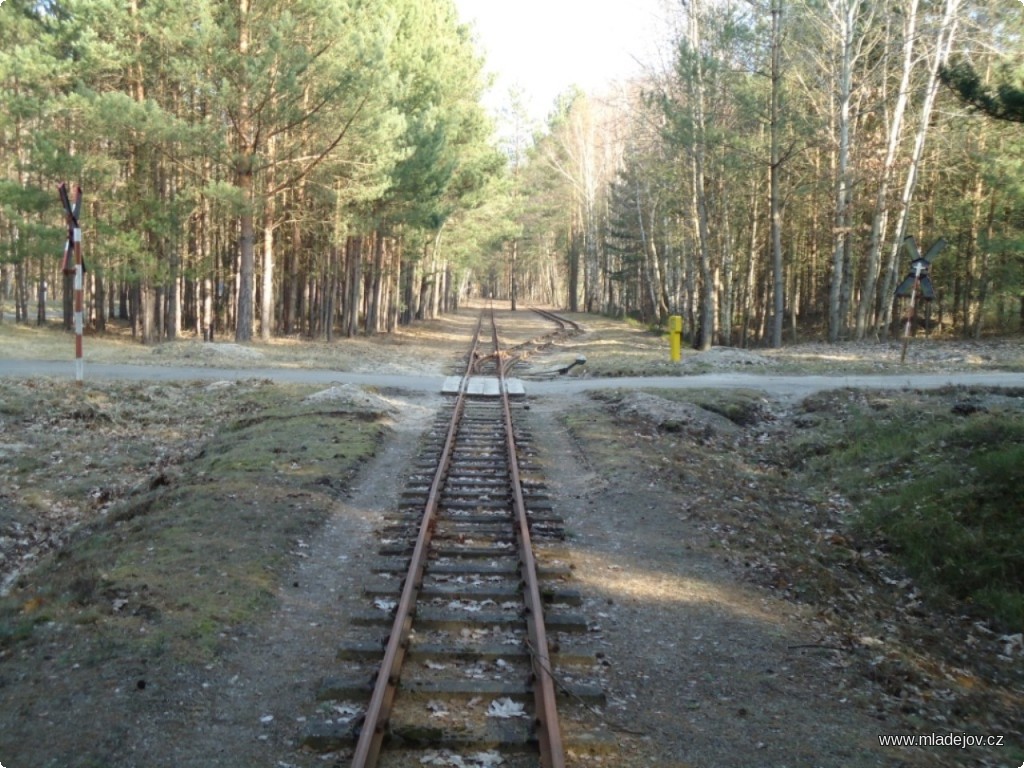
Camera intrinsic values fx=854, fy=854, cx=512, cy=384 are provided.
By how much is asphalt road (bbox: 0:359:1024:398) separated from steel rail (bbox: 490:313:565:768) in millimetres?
10674

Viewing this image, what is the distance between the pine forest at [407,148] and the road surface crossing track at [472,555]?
938 cm

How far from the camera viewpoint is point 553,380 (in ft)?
71.7

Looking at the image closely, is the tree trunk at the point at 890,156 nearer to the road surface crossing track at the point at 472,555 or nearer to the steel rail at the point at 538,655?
the road surface crossing track at the point at 472,555

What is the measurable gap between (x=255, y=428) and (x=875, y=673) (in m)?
10.9

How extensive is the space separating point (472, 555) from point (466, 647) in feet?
6.74

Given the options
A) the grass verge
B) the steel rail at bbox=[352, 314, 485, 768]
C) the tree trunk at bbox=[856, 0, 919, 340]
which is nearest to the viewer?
the steel rail at bbox=[352, 314, 485, 768]

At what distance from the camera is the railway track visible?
453cm

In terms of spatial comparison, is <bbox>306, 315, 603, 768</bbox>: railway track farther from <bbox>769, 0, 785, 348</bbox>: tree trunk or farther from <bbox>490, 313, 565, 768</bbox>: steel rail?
<bbox>769, 0, 785, 348</bbox>: tree trunk

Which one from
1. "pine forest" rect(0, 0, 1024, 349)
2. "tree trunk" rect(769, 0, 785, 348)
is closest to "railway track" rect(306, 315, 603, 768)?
"pine forest" rect(0, 0, 1024, 349)

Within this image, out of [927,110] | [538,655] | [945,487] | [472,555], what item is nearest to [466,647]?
[538,655]

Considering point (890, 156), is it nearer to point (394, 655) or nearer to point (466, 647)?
point (466, 647)

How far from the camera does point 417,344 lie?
1412 inches

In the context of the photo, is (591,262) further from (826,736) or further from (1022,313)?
(826,736)

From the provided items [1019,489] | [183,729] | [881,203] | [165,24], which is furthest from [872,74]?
[183,729]
